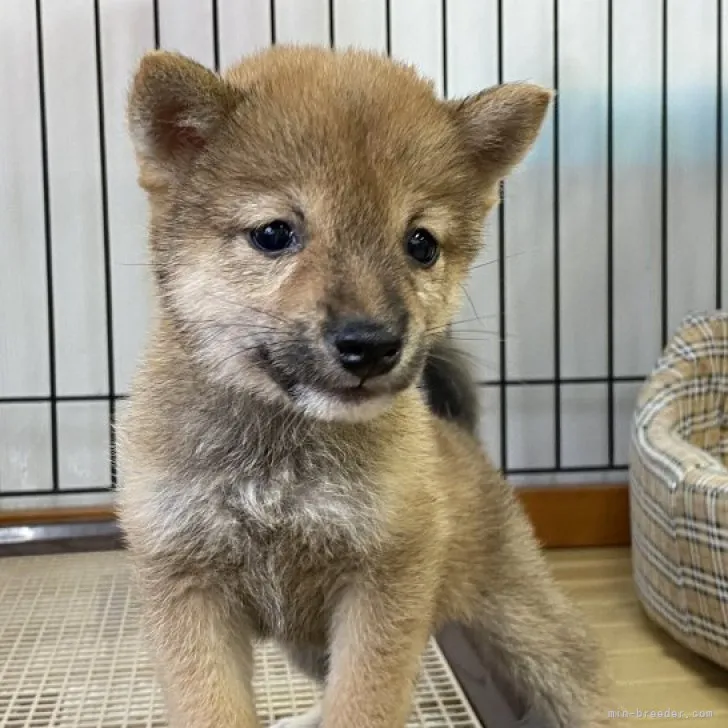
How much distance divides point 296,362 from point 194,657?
39 centimetres

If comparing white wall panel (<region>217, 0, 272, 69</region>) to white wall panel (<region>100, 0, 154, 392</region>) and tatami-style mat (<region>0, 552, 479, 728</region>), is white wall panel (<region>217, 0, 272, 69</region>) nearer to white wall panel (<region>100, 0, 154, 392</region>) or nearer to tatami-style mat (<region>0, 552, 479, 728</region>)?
white wall panel (<region>100, 0, 154, 392</region>)

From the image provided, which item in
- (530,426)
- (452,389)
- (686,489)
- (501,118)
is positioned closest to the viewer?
(501,118)

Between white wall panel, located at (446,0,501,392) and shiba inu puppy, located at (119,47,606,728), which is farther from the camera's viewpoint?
white wall panel, located at (446,0,501,392)

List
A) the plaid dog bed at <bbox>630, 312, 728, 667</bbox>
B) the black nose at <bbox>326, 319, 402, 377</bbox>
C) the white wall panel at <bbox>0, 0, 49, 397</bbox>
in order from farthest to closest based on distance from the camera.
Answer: the white wall panel at <bbox>0, 0, 49, 397</bbox>
the plaid dog bed at <bbox>630, 312, 728, 667</bbox>
the black nose at <bbox>326, 319, 402, 377</bbox>

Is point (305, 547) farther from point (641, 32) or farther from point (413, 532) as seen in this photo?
point (641, 32)

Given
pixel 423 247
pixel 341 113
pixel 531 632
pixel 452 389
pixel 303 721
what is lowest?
pixel 303 721

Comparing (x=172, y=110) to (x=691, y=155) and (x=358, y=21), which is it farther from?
(x=691, y=155)

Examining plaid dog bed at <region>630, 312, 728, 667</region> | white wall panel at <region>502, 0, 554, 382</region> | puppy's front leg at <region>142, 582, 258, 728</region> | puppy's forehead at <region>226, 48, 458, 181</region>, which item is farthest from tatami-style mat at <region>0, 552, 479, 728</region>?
white wall panel at <region>502, 0, 554, 382</region>

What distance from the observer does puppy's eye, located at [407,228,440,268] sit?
1.10 metres

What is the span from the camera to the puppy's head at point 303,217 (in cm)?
98

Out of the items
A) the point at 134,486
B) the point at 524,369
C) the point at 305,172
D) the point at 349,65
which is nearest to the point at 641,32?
the point at 524,369

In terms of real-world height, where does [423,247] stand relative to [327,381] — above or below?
above

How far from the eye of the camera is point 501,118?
3.97 ft

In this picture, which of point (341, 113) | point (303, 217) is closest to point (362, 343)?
point (303, 217)
